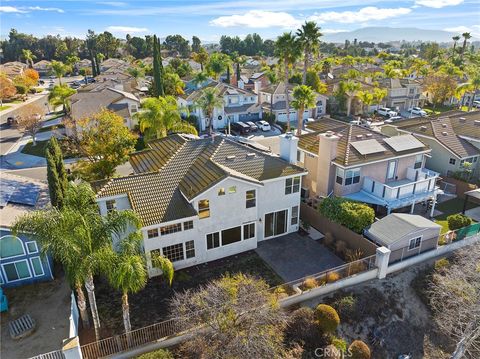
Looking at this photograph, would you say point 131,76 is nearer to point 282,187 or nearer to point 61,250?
point 282,187

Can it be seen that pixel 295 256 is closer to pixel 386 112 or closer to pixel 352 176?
pixel 352 176

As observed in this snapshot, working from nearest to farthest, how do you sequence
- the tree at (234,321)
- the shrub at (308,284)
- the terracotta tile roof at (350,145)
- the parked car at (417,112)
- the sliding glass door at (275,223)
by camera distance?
the tree at (234,321) → the shrub at (308,284) → the sliding glass door at (275,223) → the terracotta tile roof at (350,145) → the parked car at (417,112)

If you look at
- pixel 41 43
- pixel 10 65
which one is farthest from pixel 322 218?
pixel 41 43

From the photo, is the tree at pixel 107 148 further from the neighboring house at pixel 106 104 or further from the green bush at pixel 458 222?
the green bush at pixel 458 222

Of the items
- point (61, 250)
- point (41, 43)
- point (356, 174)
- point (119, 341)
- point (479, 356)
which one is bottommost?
point (479, 356)

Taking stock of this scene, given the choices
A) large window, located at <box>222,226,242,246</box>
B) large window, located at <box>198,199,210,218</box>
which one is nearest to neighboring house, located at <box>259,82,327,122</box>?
large window, located at <box>222,226,242,246</box>

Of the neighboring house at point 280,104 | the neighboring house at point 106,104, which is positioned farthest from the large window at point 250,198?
the neighboring house at point 280,104

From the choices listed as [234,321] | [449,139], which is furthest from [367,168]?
[234,321]
